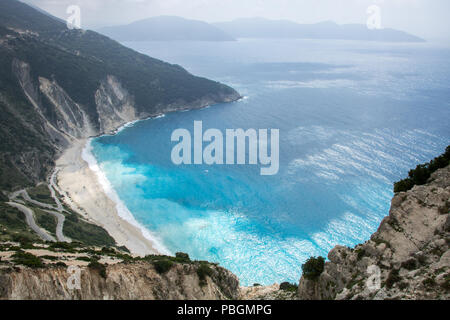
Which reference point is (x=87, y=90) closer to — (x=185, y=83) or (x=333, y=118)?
(x=185, y=83)

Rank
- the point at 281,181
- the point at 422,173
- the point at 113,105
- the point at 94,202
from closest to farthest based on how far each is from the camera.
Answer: the point at 422,173, the point at 94,202, the point at 281,181, the point at 113,105

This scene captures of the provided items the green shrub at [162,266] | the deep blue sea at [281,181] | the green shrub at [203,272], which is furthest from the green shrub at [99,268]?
the deep blue sea at [281,181]
